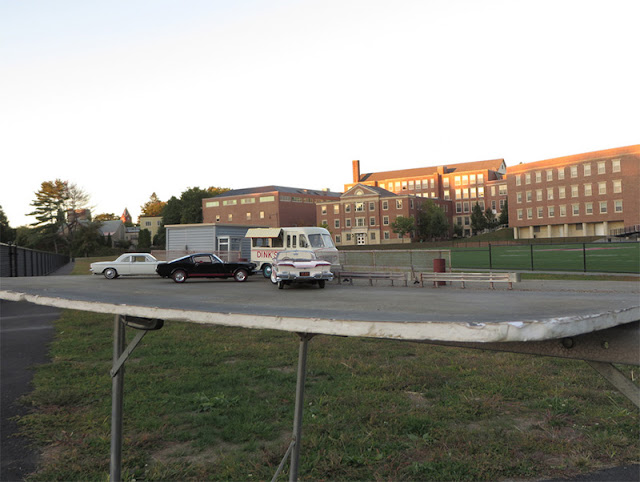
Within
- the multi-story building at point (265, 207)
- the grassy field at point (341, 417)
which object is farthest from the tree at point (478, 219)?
the grassy field at point (341, 417)

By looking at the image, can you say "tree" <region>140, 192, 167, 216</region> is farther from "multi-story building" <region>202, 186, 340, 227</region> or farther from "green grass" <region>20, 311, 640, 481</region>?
"green grass" <region>20, 311, 640, 481</region>

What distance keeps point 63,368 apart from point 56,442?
3813 mm

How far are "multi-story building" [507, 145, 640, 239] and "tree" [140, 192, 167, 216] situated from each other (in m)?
120

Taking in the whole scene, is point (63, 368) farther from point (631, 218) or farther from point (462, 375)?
point (631, 218)

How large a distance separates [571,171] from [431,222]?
29702mm

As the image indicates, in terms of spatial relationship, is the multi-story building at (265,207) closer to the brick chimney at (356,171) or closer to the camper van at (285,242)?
the brick chimney at (356,171)

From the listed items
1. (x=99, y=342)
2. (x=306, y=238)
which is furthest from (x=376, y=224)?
(x=99, y=342)

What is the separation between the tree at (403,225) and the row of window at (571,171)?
2455cm

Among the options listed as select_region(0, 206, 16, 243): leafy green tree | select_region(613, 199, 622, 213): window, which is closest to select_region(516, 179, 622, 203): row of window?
select_region(613, 199, 622, 213): window

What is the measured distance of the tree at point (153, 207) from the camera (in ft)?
569

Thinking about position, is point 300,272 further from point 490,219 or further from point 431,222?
point 490,219

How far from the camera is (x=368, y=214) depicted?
379 feet

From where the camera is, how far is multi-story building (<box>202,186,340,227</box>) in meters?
120

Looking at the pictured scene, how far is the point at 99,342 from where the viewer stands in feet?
39.5
